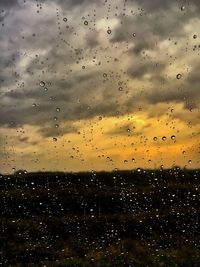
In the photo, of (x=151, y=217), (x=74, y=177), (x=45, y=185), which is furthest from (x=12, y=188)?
(x=151, y=217)

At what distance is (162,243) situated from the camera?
968 inches

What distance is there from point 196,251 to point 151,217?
755cm

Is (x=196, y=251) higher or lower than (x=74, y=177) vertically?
lower

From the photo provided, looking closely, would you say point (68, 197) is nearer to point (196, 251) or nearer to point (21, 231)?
point (21, 231)

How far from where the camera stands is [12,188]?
37188mm

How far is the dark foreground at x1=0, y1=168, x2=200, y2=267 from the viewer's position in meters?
21.8

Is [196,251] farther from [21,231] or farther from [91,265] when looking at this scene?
[21,231]

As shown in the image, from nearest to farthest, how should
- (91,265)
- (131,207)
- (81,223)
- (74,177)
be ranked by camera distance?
(91,265) < (81,223) < (131,207) < (74,177)

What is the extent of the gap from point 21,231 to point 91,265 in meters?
8.09

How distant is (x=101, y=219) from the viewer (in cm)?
2944

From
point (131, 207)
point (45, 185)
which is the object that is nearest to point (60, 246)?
point (131, 207)

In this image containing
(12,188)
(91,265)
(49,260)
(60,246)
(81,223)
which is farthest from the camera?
(12,188)

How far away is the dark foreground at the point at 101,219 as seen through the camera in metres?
21.8

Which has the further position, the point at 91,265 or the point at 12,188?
the point at 12,188
